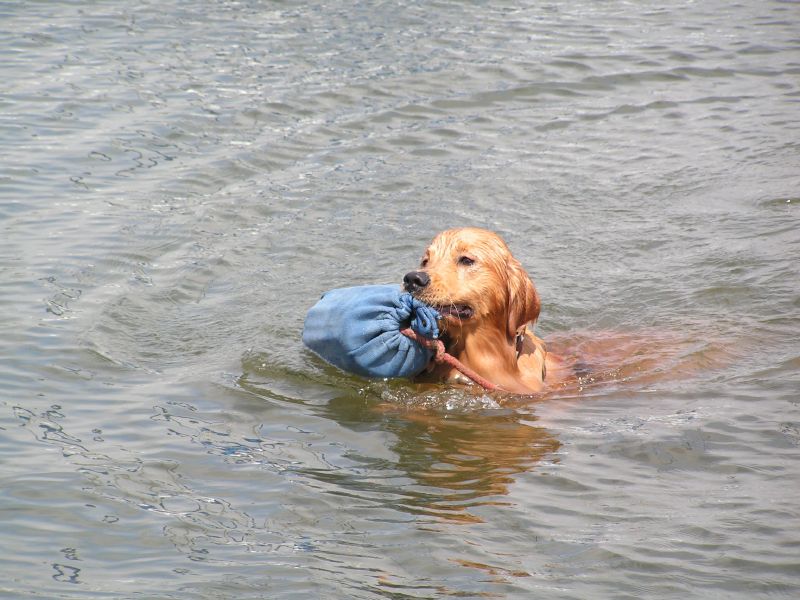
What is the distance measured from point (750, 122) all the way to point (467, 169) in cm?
342

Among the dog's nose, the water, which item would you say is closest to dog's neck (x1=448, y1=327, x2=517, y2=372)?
the water

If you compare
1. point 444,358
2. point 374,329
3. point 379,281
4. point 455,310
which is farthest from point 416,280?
point 379,281

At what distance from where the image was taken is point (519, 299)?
6941mm

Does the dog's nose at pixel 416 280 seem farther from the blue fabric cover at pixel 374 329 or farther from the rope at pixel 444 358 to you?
the rope at pixel 444 358

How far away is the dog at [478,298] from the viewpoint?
22.1 ft

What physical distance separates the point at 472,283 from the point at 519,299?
372 mm

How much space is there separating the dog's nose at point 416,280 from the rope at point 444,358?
358 millimetres

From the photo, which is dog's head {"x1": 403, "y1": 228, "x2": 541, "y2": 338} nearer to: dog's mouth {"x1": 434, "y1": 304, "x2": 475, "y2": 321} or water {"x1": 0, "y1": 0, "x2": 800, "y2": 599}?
dog's mouth {"x1": 434, "y1": 304, "x2": 475, "y2": 321}

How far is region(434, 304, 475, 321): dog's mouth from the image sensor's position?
22.3ft

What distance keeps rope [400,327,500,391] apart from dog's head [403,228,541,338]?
15 centimetres

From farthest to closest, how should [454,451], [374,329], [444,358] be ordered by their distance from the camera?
[444,358] < [374,329] < [454,451]

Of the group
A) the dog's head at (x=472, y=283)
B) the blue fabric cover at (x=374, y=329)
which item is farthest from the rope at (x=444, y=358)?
the dog's head at (x=472, y=283)

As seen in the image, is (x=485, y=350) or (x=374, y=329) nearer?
(x=374, y=329)

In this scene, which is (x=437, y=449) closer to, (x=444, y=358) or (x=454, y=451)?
(x=454, y=451)
